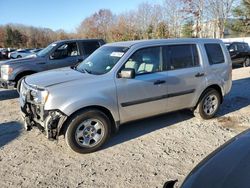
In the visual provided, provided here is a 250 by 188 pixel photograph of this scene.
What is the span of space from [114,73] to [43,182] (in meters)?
2.04

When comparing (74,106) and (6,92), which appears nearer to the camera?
(74,106)

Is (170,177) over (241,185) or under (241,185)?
under

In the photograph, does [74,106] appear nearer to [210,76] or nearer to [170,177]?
[170,177]

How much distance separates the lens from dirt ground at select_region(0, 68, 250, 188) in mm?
3912

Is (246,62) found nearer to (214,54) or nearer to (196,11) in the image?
(214,54)

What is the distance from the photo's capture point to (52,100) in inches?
171

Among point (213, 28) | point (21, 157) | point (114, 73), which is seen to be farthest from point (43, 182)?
point (213, 28)

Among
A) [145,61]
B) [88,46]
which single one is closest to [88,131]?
[145,61]

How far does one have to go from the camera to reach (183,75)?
565cm

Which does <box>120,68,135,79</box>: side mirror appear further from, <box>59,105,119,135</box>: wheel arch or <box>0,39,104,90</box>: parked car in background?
<box>0,39,104,90</box>: parked car in background

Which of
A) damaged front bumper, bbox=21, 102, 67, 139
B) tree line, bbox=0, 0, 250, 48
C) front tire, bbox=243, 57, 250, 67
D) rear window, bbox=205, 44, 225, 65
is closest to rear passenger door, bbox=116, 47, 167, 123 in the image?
damaged front bumper, bbox=21, 102, 67, 139

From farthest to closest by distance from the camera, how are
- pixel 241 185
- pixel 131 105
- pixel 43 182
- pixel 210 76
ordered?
pixel 210 76 < pixel 131 105 < pixel 43 182 < pixel 241 185

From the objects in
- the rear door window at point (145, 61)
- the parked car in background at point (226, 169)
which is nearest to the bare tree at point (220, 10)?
the rear door window at point (145, 61)

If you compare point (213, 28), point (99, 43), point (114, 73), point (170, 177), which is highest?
point (213, 28)
